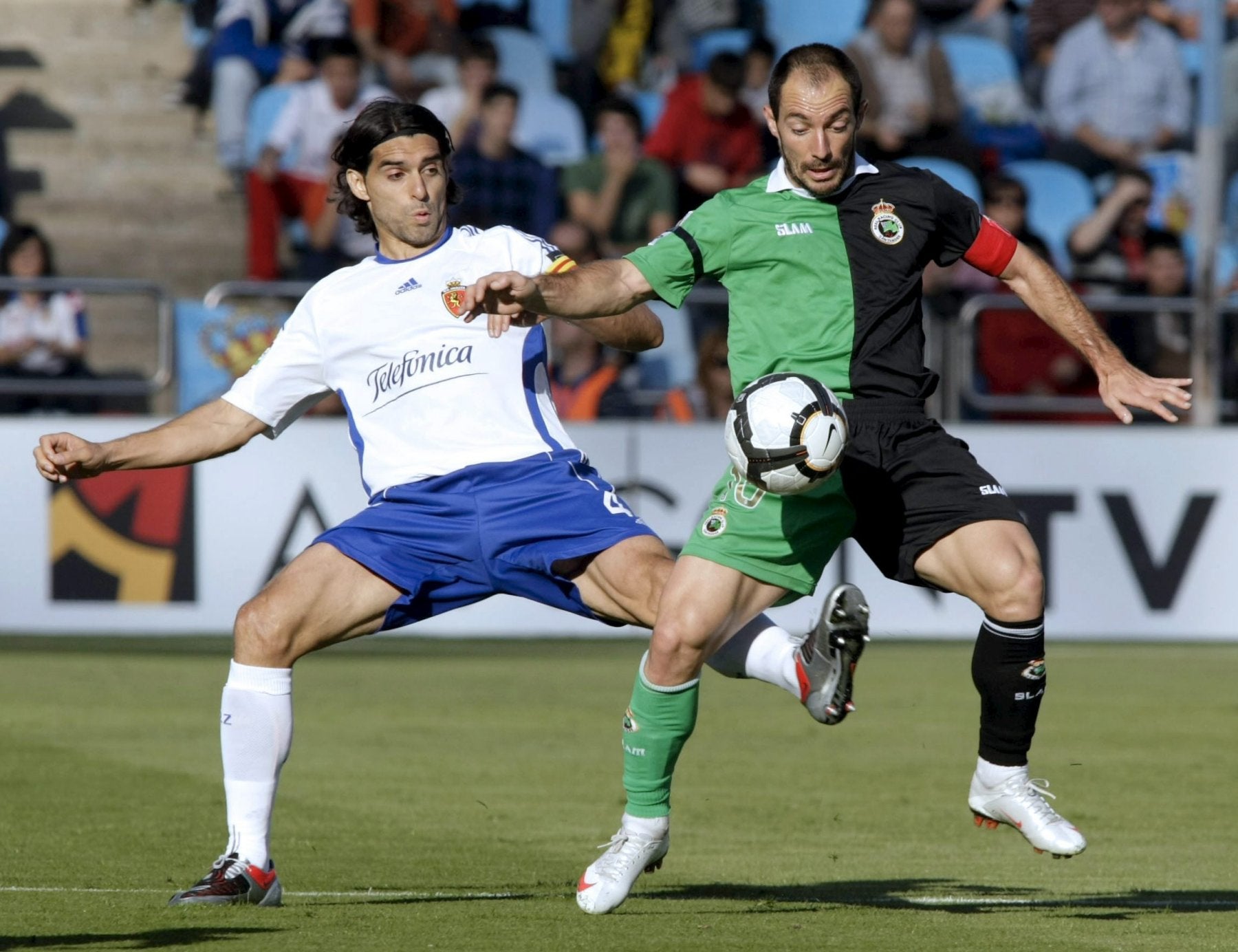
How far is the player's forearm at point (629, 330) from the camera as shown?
582 cm

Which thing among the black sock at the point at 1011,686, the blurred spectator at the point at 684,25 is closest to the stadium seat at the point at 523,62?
the blurred spectator at the point at 684,25

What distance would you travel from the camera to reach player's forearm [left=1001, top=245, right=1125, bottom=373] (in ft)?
18.1

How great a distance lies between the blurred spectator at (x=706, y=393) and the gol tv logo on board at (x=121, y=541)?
10.9 feet

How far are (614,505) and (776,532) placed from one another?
2.22ft

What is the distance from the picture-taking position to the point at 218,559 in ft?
42.5

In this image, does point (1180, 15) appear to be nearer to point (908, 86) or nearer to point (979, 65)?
point (979, 65)

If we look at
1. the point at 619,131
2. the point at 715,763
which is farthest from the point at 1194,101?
the point at 715,763

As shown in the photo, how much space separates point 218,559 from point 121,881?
724 cm

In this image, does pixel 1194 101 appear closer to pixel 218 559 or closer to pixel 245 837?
pixel 218 559

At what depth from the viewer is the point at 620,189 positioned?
51.2 feet

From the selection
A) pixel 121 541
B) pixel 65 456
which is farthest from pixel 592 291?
pixel 121 541

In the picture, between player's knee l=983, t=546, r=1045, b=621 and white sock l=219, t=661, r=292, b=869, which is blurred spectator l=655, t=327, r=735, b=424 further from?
player's knee l=983, t=546, r=1045, b=621

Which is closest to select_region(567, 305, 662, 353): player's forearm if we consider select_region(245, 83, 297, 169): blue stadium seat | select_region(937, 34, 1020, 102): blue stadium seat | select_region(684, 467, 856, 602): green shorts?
select_region(684, 467, 856, 602): green shorts

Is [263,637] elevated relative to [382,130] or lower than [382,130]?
lower
